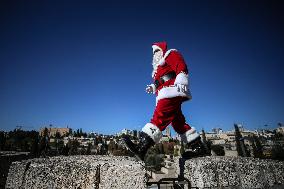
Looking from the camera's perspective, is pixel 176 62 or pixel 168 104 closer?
pixel 168 104

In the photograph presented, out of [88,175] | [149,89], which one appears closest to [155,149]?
[149,89]

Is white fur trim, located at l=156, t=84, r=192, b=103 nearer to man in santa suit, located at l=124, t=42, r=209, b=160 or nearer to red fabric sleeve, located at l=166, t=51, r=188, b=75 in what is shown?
man in santa suit, located at l=124, t=42, r=209, b=160

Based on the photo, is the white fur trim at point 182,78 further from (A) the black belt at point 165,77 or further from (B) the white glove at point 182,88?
(A) the black belt at point 165,77

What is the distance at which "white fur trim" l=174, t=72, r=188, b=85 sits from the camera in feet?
9.51

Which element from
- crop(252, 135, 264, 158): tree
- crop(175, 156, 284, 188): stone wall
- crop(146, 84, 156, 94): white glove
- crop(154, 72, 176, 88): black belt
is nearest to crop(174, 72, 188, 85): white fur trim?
crop(154, 72, 176, 88): black belt

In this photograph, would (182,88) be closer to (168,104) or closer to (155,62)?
(168,104)

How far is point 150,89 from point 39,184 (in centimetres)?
231

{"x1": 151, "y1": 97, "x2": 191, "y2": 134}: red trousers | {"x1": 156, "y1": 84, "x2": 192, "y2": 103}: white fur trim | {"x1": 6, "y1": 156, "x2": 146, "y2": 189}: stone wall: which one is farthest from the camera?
{"x1": 156, "y1": 84, "x2": 192, "y2": 103}: white fur trim

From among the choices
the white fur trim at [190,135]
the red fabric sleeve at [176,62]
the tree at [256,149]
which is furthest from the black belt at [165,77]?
the tree at [256,149]

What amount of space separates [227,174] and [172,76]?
164 centimetres

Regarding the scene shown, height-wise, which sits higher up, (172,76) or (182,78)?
(172,76)

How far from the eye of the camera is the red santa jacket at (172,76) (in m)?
2.85

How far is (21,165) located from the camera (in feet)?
5.77

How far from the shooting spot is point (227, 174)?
2.07 meters
